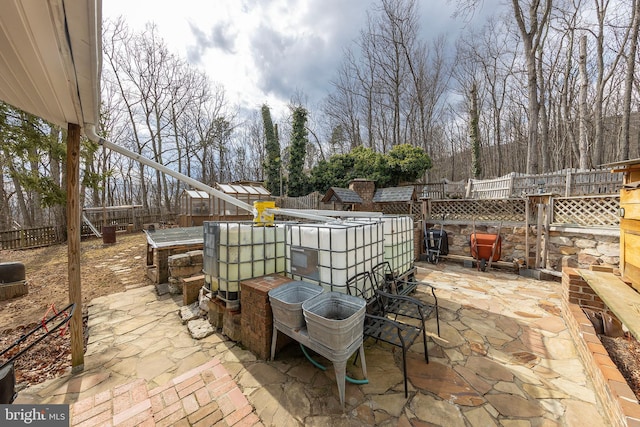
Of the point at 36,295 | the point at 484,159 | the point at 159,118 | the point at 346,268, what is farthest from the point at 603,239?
the point at 159,118

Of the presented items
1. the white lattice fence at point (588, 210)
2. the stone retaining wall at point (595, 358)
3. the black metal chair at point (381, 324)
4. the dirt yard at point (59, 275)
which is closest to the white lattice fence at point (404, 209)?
the white lattice fence at point (588, 210)

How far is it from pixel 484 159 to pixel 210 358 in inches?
1023

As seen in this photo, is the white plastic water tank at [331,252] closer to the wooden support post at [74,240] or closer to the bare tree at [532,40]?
the wooden support post at [74,240]

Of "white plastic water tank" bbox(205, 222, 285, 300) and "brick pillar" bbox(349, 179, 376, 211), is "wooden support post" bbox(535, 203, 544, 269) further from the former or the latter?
"white plastic water tank" bbox(205, 222, 285, 300)

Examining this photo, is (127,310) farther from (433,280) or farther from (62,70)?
(433,280)

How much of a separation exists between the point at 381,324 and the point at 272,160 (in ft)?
49.4

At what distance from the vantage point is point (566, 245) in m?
5.81

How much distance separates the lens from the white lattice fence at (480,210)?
276 inches

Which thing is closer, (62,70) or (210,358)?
(62,70)

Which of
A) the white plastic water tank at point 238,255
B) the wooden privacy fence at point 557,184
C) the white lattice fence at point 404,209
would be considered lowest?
the white plastic water tank at point 238,255

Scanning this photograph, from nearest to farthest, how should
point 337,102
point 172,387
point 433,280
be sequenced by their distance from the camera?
point 172,387, point 433,280, point 337,102

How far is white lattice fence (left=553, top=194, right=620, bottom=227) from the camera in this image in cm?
530

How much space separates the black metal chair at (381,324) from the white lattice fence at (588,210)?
5624 millimetres

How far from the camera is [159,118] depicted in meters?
17.6
